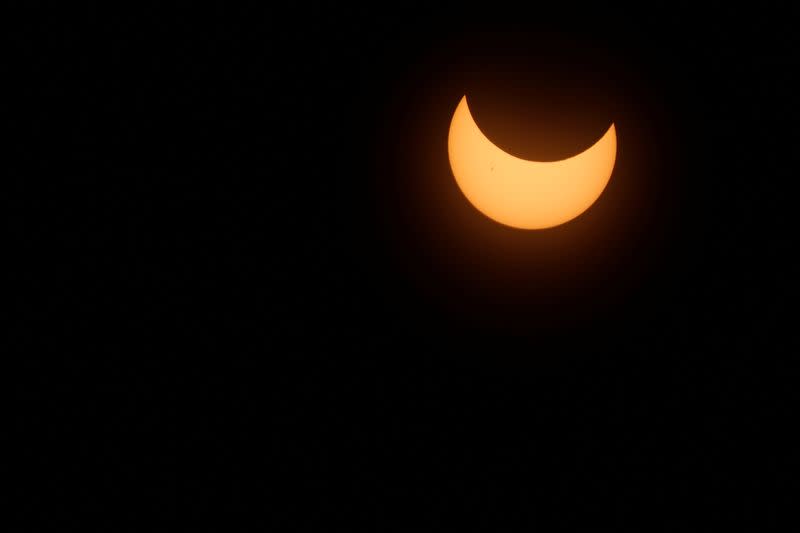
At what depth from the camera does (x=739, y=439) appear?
5.49ft

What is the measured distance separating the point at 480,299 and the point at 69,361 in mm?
1133

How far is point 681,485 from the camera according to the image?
1.67 m

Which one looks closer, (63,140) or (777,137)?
(777,137)

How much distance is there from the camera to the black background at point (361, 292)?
→ 59.1 inches

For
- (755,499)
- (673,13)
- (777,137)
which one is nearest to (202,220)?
(673,13)

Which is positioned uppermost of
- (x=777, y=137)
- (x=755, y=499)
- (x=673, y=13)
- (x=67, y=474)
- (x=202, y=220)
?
(x=673, y=13)

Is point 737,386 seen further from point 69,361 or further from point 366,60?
point 69,361

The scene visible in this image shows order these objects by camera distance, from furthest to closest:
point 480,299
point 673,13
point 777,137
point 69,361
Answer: point 69,361 → point 480,299 → point 777,137 → point 673,13

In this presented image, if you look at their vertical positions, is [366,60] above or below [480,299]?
above

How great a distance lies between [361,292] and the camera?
1665mm

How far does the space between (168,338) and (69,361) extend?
28 centimetres

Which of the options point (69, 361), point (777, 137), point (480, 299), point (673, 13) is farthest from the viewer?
point (69, 361)

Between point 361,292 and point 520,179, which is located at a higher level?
point 520,179

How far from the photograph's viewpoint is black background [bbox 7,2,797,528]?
4.92ft
